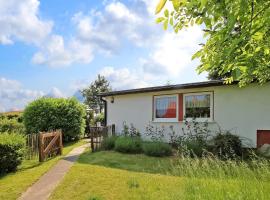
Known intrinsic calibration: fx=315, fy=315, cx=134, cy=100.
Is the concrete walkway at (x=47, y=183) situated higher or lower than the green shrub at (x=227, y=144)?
lower

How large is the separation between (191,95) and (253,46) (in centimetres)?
1049

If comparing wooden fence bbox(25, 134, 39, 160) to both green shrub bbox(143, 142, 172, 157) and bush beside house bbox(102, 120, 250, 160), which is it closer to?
bush beside house bbox(102, 120, 250, 160)

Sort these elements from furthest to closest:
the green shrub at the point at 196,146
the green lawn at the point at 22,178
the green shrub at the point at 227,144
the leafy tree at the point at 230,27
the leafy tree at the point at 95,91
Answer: the leafy tree at the point at 95,91, the green shrub at the point at 196,146, the green shrub at the point at 227,144, the green lawn at the point at 22,178, the leafy tree at the point at 230,27

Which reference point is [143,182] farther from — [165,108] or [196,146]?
[165,108]

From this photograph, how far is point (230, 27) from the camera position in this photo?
10.9ft

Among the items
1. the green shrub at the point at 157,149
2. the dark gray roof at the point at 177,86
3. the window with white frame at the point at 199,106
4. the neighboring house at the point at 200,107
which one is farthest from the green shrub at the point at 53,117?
the green shrub at the point at 157,149

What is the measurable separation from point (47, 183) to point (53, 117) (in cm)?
1112

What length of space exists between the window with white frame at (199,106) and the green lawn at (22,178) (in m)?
6.49

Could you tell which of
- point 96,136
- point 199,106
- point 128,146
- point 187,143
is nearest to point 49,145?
point 96,136

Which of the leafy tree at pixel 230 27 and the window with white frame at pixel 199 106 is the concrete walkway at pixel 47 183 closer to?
the leafy tree at pixel 230 27

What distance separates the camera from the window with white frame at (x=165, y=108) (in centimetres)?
1551

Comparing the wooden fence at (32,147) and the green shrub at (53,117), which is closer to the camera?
the wooden fence at (32,147)

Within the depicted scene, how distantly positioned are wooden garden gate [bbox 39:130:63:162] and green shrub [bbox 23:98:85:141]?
18.0ft

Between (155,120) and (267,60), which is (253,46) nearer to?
(267,60)
